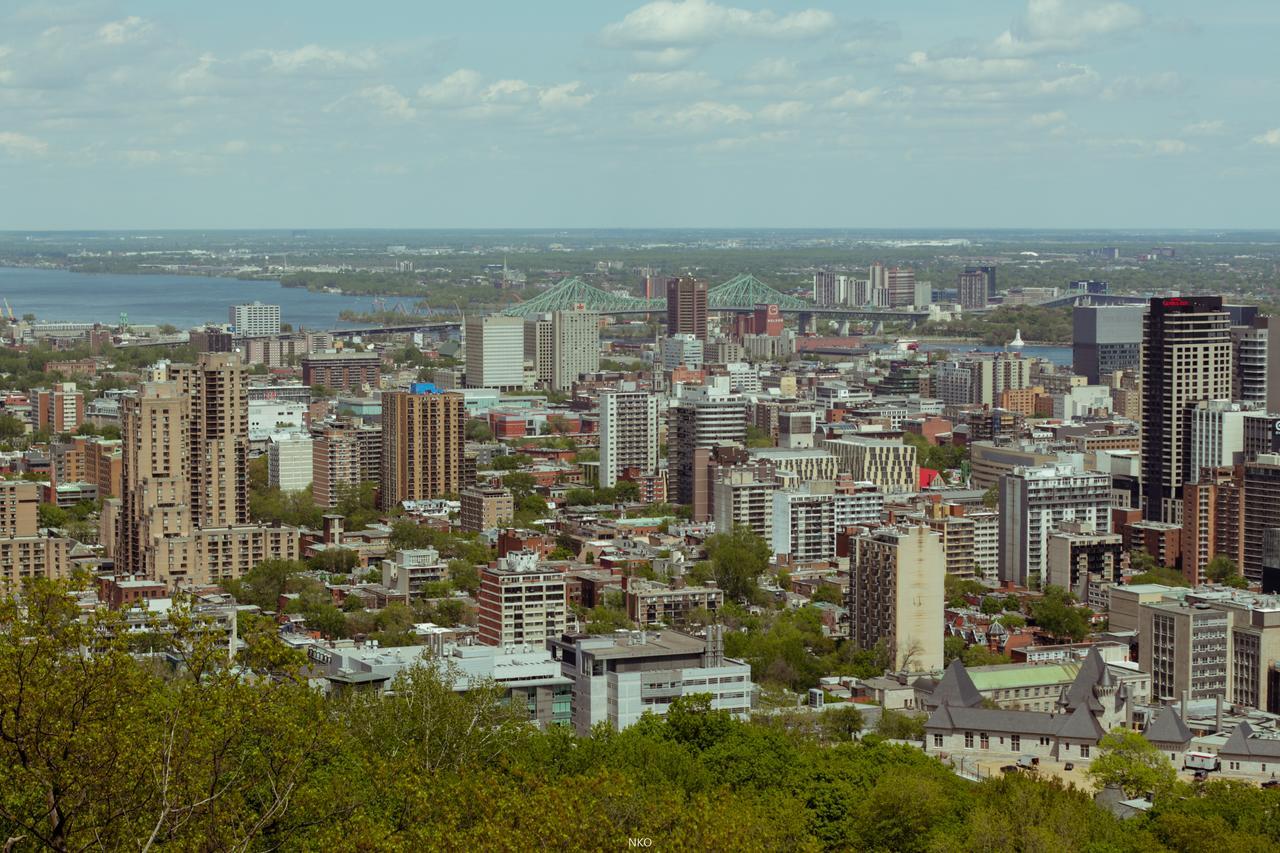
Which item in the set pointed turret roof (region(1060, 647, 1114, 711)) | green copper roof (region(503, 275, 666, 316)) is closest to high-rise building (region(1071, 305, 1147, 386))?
green copper roof (region(503, 275, 666, 316))

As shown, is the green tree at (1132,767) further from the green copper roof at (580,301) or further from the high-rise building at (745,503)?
the green copper roof at (580,301)

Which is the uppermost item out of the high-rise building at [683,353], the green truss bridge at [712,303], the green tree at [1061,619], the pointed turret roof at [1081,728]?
the green truss bridge at [712,303]

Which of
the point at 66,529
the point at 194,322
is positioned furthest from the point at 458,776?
the point at 194,322

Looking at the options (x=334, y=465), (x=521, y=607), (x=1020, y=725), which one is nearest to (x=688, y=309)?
(x=334, y=465)

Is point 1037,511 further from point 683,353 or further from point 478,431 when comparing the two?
point 683,353

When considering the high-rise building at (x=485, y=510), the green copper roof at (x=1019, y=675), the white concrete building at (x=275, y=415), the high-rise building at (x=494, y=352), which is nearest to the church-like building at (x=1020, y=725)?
the green copper roof at (x=1019, y=675)
